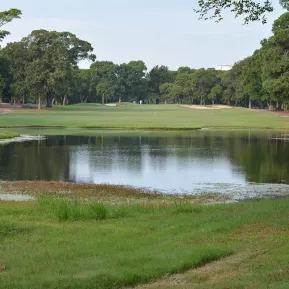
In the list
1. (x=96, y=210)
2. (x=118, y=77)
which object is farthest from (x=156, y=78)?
(x=96, y=210)

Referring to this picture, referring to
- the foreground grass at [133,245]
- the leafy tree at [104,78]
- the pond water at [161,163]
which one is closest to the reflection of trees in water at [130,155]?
the pond water at [161,163]

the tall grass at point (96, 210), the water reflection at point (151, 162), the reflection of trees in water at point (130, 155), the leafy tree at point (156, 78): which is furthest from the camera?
the leafy tree at point (156, 78)

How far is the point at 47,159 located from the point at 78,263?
28.5 m

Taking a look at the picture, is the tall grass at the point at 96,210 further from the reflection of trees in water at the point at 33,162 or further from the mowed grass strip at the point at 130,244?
the reflection of trees in water at the point at 33,162

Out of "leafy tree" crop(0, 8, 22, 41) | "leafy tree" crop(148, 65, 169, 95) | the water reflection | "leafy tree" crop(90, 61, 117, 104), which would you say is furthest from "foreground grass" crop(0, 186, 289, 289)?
"leafy tree" crop(148, 65, 169, 95)

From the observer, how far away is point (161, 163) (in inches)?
1419

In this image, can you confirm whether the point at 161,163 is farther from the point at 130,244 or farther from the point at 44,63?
the point at 44,63

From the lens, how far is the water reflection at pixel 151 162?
96.4 ft

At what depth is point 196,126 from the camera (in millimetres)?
75562

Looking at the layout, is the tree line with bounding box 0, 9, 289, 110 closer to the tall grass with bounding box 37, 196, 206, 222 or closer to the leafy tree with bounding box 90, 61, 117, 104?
the leafy tree with bounding box 90, 61, 117, 104

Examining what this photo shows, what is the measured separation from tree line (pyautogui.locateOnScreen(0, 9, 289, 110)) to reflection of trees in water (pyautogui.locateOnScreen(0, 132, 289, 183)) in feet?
83.9

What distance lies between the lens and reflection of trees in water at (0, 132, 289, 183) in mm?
31984

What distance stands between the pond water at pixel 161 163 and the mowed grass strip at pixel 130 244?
9.84 m

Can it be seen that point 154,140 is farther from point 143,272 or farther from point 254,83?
point 254,83
